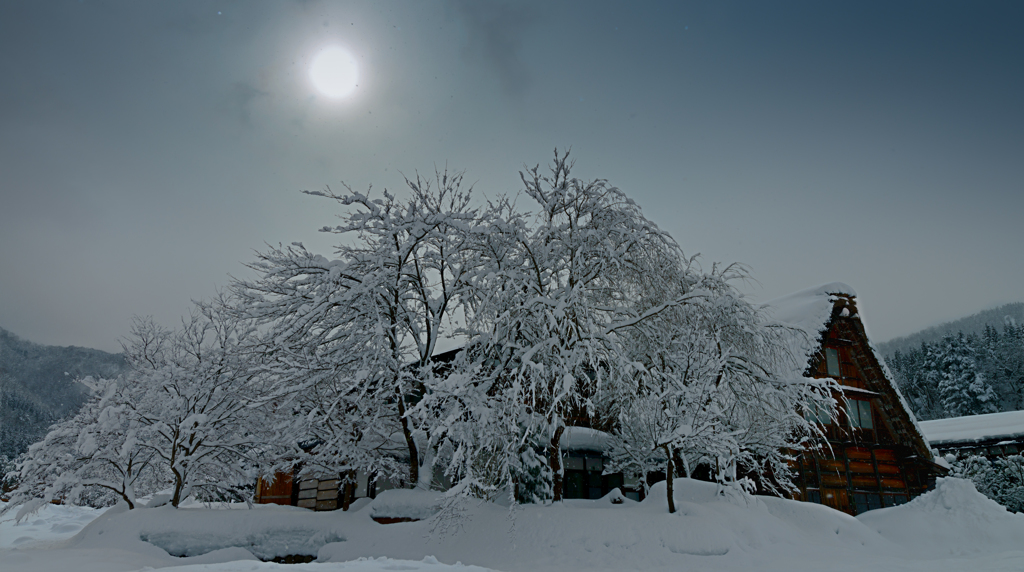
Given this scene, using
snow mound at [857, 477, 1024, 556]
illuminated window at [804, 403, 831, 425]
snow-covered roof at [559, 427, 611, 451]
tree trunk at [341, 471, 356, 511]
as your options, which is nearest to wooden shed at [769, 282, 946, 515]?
illuminated window at [804, 403, 831, 425]

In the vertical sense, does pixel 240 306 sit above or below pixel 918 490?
above

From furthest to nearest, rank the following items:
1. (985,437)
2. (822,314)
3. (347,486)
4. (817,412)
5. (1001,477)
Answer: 1. (985,437)
2. (822,314)
3. (1001,477)
4. (347,486)
5. (817,412)

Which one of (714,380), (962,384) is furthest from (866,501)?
(962,384)

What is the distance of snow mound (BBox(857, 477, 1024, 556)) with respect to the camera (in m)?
11.9

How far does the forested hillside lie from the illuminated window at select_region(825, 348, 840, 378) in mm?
43839

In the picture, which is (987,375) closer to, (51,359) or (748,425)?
(748,425)

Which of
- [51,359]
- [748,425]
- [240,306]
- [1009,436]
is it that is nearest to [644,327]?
[748,425]

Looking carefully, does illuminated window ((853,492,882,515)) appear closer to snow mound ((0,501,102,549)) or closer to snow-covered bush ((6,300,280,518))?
snow-covered bush ((6,300,280,518))

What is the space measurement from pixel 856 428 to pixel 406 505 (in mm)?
17707

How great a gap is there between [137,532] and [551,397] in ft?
35.7

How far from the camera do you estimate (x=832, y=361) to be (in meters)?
22.3

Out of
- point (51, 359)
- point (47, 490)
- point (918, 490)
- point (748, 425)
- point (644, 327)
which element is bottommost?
point (918, 490)

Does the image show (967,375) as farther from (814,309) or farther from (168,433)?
(168,433)

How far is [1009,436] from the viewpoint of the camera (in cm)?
2222
